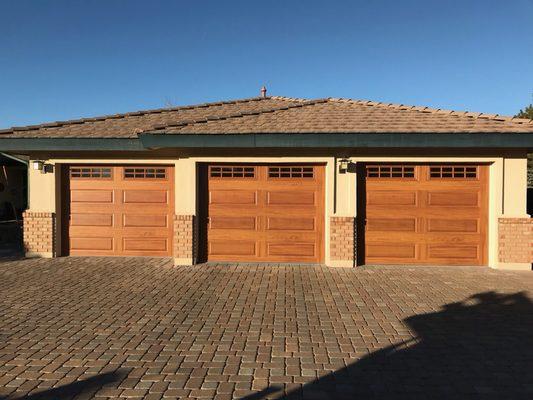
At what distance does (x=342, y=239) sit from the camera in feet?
30.3

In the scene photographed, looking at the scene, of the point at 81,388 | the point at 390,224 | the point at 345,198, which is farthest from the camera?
the point at 390,224

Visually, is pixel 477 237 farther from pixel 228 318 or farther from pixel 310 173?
pixel 228 318

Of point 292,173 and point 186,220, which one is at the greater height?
point 292,173

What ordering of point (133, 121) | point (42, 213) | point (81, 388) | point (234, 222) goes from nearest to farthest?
1. point (81, 388)
2. point (234, 222)
3. point (42, 213)
4. point (133, 121)

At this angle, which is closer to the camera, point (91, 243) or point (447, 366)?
point (447, 366)

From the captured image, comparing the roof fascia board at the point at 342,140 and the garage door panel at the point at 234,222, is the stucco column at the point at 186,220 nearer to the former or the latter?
the garage door panel at the point at 234,222

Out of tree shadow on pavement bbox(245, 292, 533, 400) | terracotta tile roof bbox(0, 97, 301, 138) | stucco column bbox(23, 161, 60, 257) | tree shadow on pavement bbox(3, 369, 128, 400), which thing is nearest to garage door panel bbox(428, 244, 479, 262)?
tree shadow on pavement bbox(245, 292, 533, 400)

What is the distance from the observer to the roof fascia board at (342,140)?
8562mm

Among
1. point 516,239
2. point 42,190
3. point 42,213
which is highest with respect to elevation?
point 42,190

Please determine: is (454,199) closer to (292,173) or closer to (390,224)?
(390,224)

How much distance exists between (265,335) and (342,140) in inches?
197

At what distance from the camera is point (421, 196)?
368 inches

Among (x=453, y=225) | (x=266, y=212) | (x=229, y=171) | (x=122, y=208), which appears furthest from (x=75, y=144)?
(x=453, y=225)

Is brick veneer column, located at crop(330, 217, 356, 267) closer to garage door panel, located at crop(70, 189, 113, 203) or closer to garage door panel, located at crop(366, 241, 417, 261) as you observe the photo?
garage door panel, located at crop(366, 241, 417, 261)
